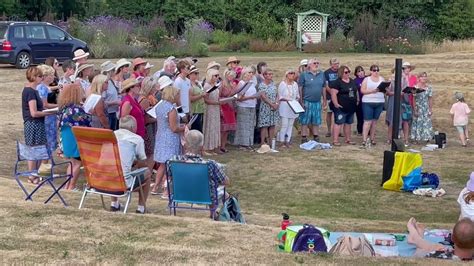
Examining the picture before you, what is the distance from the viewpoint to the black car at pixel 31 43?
24.2 metres

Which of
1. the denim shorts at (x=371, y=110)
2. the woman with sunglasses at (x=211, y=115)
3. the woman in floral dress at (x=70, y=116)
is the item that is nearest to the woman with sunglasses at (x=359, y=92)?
the denim shorts at (x=371, y=110)

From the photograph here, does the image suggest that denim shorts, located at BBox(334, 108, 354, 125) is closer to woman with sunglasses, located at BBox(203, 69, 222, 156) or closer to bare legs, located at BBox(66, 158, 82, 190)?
woman with sunglasses, located at BBox(203, 69, 222, 156)

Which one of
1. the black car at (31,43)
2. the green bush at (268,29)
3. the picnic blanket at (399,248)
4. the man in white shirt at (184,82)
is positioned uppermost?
the green bush at (268,29)

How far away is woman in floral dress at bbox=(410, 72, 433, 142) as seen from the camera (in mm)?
15859

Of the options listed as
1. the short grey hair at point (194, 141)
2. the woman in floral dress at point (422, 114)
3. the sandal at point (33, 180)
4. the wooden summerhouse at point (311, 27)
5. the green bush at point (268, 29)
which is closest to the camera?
the short grey hair at point (194, 141)

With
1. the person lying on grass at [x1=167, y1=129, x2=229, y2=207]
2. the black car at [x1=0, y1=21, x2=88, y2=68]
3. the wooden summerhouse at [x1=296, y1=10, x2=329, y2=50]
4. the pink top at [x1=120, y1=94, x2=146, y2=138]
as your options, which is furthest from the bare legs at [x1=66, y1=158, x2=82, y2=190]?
the wooden summerhouse at [x1=296, y1=10, x2=329, y2=50]

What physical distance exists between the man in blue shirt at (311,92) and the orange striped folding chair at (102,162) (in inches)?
274

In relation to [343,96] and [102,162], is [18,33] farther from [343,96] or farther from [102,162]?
[102,162]

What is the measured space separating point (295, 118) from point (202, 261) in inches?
356

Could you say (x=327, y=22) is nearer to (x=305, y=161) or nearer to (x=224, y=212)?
(x=305, y=161)

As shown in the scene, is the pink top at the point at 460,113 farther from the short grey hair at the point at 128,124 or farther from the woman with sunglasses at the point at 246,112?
the short grey hair at the point at 128,124

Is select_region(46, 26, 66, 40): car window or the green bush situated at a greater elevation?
the green bush

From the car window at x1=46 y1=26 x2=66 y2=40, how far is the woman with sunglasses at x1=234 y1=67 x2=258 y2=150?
1259 cm

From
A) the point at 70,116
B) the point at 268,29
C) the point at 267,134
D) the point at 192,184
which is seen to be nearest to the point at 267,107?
the point at 267,134
